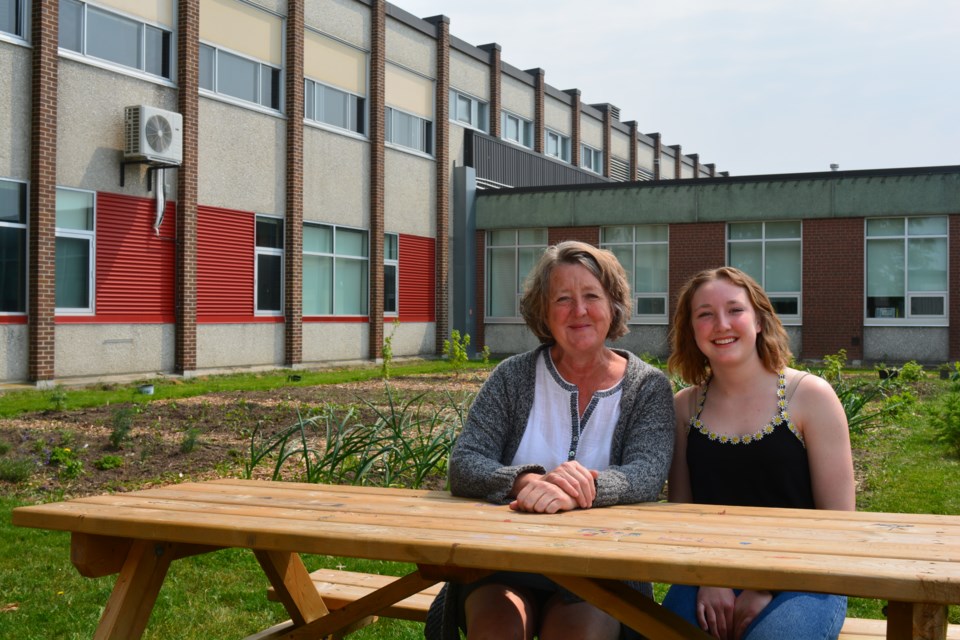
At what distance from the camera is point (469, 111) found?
27281 mm

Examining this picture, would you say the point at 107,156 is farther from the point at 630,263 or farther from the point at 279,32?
the point at 630,263

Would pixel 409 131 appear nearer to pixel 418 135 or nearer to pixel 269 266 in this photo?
→ pixel 418 135

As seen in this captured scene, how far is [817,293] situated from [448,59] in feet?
36.5

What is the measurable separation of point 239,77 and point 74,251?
17.2 ft

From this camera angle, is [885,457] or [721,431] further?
[885,457]

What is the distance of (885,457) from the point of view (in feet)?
26.7

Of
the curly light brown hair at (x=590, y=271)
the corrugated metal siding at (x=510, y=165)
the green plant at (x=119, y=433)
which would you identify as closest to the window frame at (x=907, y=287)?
the corrugated metal siding at (x=510, y=165)

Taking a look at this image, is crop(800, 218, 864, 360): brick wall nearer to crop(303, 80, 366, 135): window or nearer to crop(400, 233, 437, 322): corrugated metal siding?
crop(400, 233, 437, 322): corrugated metal siding

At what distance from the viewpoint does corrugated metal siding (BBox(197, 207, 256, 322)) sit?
17.8 metres

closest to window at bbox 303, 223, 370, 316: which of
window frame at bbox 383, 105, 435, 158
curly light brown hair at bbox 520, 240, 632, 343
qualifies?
window frame at bbox 383, 105, 435, 158

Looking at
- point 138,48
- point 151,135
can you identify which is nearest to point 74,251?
point 151,135

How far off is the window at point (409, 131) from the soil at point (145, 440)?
39.3 feet

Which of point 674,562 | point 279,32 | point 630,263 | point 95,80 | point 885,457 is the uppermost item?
point 279,32

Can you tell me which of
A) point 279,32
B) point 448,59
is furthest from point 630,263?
point 279,32
